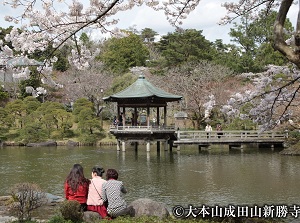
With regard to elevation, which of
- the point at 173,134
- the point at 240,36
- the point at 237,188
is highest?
the point at 240,36

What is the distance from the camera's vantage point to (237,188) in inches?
430

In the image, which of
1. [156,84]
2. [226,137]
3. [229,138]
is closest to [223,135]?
[226,137]

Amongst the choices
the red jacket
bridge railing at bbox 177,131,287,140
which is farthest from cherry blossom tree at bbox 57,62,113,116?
the red jacket

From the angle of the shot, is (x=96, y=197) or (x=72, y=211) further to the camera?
(x=96, y=197)

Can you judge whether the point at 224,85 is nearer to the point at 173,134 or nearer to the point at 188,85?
the point at 188,85

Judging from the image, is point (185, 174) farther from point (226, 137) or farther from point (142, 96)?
point (226, 137)

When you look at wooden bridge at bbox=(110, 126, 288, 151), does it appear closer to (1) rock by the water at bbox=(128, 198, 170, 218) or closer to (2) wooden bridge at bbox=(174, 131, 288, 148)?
(2) wooden bridge at bbox=(174, 131, 288, 148)

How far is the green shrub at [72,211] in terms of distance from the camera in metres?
5.09

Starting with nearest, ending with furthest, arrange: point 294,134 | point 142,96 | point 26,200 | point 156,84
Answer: point 26,200 < point 142,96 < point 294,134 < point 156,84

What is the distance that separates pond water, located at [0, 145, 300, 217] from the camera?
9930mm

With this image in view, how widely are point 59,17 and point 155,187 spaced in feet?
22.6

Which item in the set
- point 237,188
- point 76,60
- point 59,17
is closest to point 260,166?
point 237,188

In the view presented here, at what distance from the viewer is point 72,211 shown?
5.11 meters

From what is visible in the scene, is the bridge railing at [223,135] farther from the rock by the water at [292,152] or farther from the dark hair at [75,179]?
the dark hair at [75,179]
